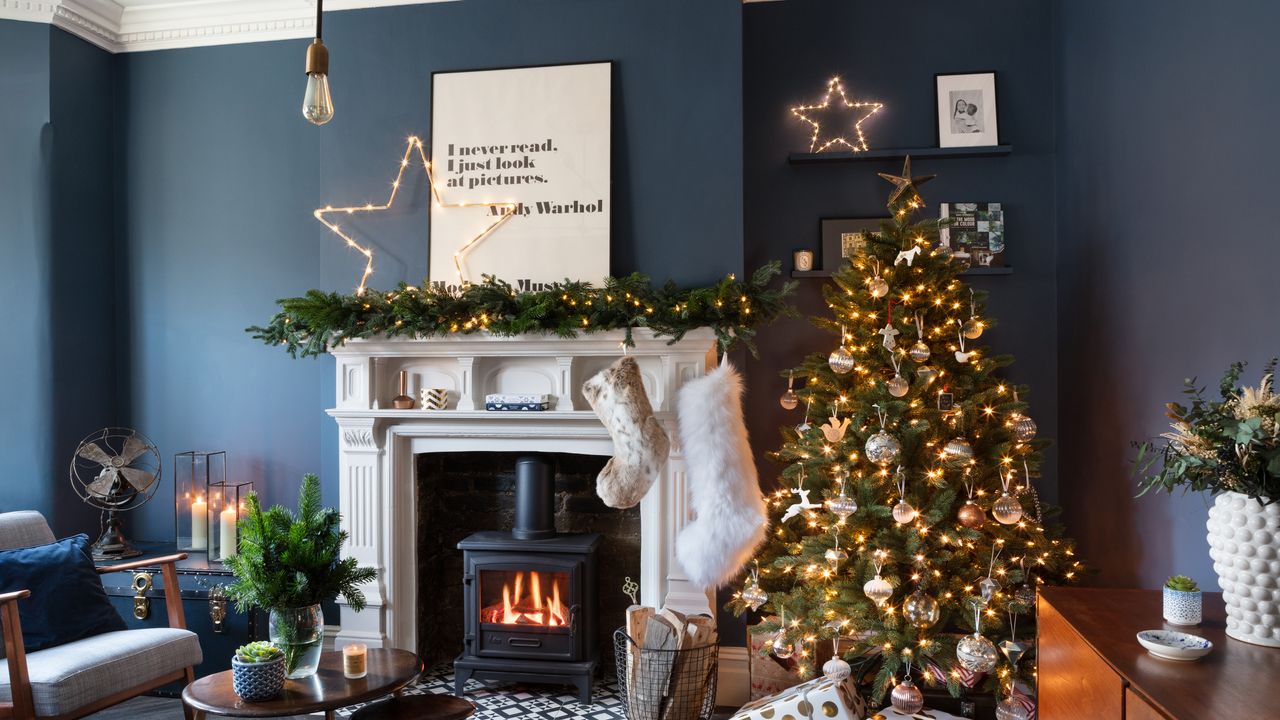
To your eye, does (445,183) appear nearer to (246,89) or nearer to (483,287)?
(483,287)

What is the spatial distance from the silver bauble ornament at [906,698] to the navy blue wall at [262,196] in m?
2.60

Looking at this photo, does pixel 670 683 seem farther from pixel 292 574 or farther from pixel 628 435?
pixel 292 574

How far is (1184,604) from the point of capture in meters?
1.69

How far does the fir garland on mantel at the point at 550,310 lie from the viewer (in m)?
3.29

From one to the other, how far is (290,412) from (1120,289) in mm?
3795

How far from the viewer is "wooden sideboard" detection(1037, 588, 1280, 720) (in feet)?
4.36

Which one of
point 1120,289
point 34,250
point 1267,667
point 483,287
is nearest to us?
point 1267,667

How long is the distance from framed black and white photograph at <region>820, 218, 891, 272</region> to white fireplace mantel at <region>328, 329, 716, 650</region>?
80 centimetres

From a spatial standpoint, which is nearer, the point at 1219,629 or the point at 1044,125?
the point at 1219,629

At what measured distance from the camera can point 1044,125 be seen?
12.1 feet

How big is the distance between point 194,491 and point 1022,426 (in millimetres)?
3814

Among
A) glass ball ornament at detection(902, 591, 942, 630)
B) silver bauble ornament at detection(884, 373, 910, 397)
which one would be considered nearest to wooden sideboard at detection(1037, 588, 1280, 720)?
glass ball ornament at detection(902, 591, 942, 630)

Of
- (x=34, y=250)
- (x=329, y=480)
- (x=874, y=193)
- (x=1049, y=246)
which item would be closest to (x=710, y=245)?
(x=874, y=193)

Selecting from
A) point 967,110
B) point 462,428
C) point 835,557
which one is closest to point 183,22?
point 462,428
